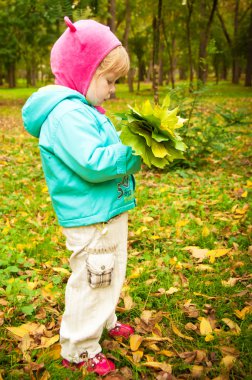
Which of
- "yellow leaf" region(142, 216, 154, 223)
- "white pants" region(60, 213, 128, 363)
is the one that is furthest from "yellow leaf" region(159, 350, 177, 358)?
"yellow leaf" region(142, 216, 154, 223)

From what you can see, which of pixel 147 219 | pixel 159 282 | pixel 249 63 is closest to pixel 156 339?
pixel 159 282

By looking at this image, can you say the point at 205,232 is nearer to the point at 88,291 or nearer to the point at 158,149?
the point at 88,291

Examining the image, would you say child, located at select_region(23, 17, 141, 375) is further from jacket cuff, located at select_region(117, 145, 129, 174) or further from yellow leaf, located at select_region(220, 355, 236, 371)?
yellow leaf, located at select_region(220, 355, 236, 371)

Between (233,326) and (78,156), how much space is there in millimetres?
1605

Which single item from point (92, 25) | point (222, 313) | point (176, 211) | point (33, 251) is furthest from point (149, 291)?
point (92, 25)

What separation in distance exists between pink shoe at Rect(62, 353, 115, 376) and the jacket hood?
4.35 ft

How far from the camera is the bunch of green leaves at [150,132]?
1542 millimetres

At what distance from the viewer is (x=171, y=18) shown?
21375 mm

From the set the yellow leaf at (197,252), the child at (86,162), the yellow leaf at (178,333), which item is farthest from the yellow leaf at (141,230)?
the child at (86,162)

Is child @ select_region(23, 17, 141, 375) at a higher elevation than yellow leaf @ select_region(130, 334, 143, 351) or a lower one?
higher

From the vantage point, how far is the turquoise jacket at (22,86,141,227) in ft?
5.14

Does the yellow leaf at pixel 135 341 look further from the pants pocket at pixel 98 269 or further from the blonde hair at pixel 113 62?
the blonde hair at pixel 113 62

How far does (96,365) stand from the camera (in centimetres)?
200

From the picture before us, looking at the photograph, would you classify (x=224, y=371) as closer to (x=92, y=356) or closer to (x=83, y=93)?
(x=92, y=356)
